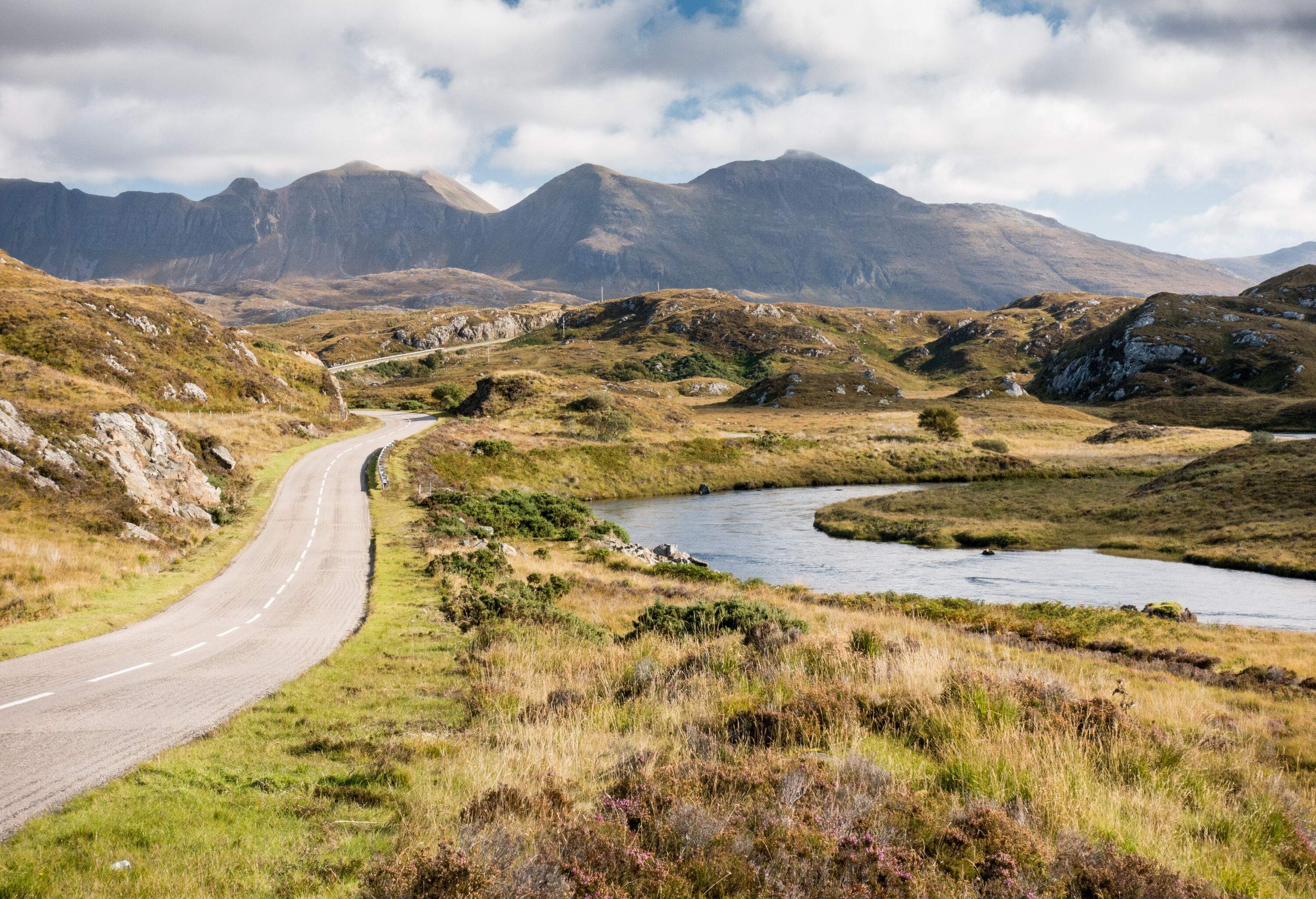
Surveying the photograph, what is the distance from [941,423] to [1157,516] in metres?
41.9

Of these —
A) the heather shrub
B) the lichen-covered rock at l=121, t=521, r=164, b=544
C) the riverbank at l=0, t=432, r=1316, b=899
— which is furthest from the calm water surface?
the lichen-covered rock at l=121, t=521, r=164, b=544

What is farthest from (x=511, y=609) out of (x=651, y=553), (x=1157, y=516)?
(x=1157, y=516)

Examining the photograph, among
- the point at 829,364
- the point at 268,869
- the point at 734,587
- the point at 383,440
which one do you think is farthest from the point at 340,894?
the point at 829,364

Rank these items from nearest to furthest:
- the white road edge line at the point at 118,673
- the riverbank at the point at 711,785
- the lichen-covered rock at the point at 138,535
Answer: the riverbank at the point at 711,785 → the white road edge line at the point at 118,673 → the lichen-covered rock at the point at 138,535

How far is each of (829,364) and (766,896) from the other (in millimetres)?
189222

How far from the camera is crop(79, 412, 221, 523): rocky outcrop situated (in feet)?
99.4

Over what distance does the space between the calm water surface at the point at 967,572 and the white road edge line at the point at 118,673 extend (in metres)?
27.1

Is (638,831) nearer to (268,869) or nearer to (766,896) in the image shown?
(766,896)

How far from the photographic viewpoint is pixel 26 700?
1223 centimetres

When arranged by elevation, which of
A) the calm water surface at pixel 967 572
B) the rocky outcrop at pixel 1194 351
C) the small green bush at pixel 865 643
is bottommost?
the calm water surface at pixel 967 572

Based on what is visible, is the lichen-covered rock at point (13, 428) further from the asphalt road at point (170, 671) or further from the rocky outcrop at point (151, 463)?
the asphalt road at point (170, 671)

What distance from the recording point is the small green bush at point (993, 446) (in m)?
79.7

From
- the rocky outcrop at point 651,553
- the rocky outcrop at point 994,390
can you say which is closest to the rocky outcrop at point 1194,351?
the rocky outcrop at point 994,390

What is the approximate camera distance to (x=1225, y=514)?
4197 cm
